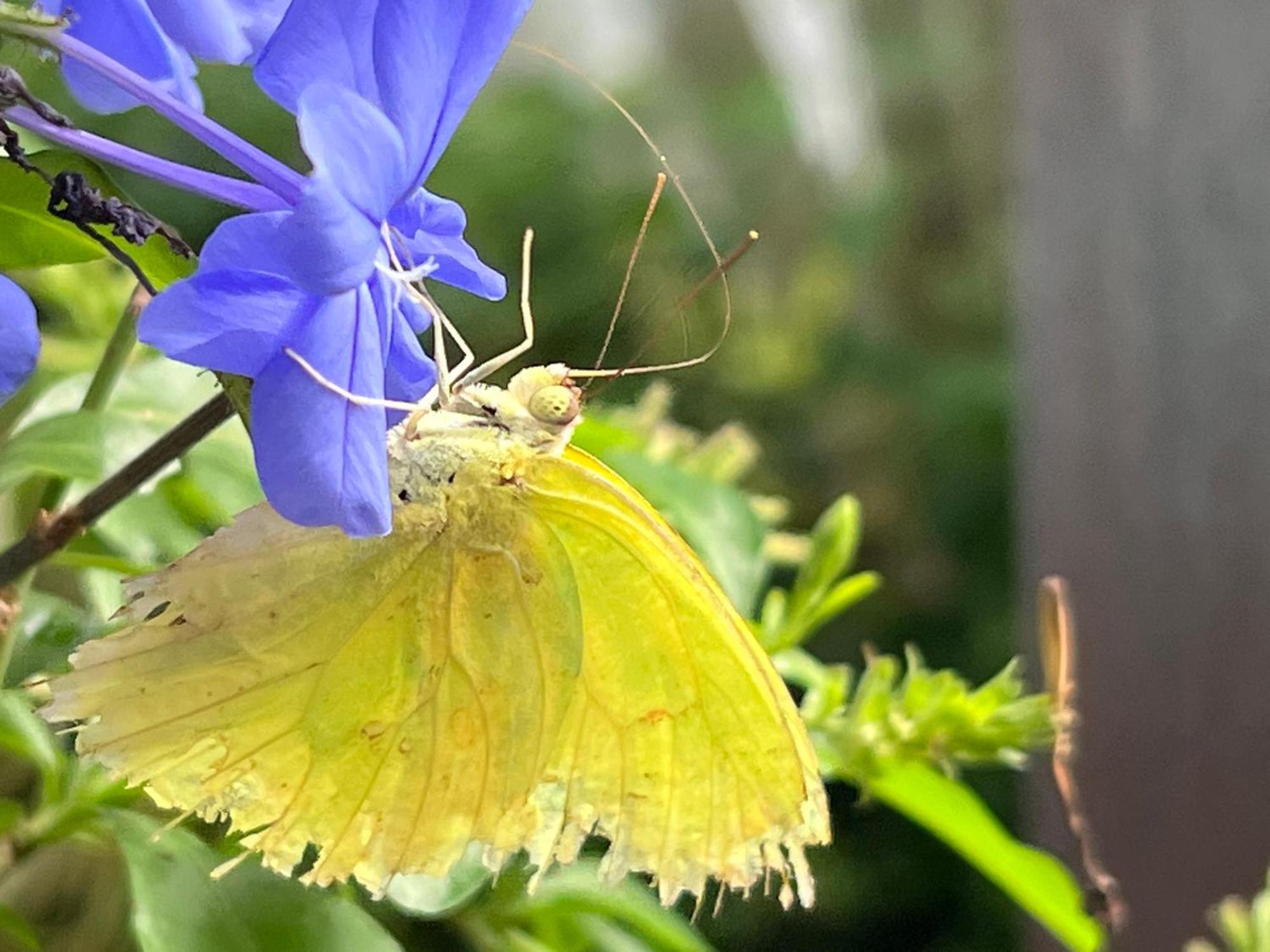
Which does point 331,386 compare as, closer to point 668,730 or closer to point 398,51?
point 398,51

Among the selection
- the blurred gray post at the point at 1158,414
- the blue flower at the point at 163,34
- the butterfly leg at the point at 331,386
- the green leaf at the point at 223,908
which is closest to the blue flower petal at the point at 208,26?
the blue flower at the point at 163,34

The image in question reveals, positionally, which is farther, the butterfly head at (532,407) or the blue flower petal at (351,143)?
the butterfly head at (532,407)

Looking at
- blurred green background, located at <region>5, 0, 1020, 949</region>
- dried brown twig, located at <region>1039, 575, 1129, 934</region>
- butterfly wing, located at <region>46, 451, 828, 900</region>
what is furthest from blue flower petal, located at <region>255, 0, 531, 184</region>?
blurred green background, located at <region>5, 0, 1020, 949</region>

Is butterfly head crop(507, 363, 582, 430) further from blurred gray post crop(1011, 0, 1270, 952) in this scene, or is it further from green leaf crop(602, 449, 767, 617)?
blurred gray post crop(1011, 0, 1270, 952)

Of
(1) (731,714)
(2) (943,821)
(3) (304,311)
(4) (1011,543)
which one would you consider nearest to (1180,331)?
(4) (1011,543)

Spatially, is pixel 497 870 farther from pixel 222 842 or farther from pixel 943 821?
pixel 943 821

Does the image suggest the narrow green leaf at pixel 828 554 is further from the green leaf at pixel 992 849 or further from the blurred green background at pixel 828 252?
the blurred green background at pixel 828 252
